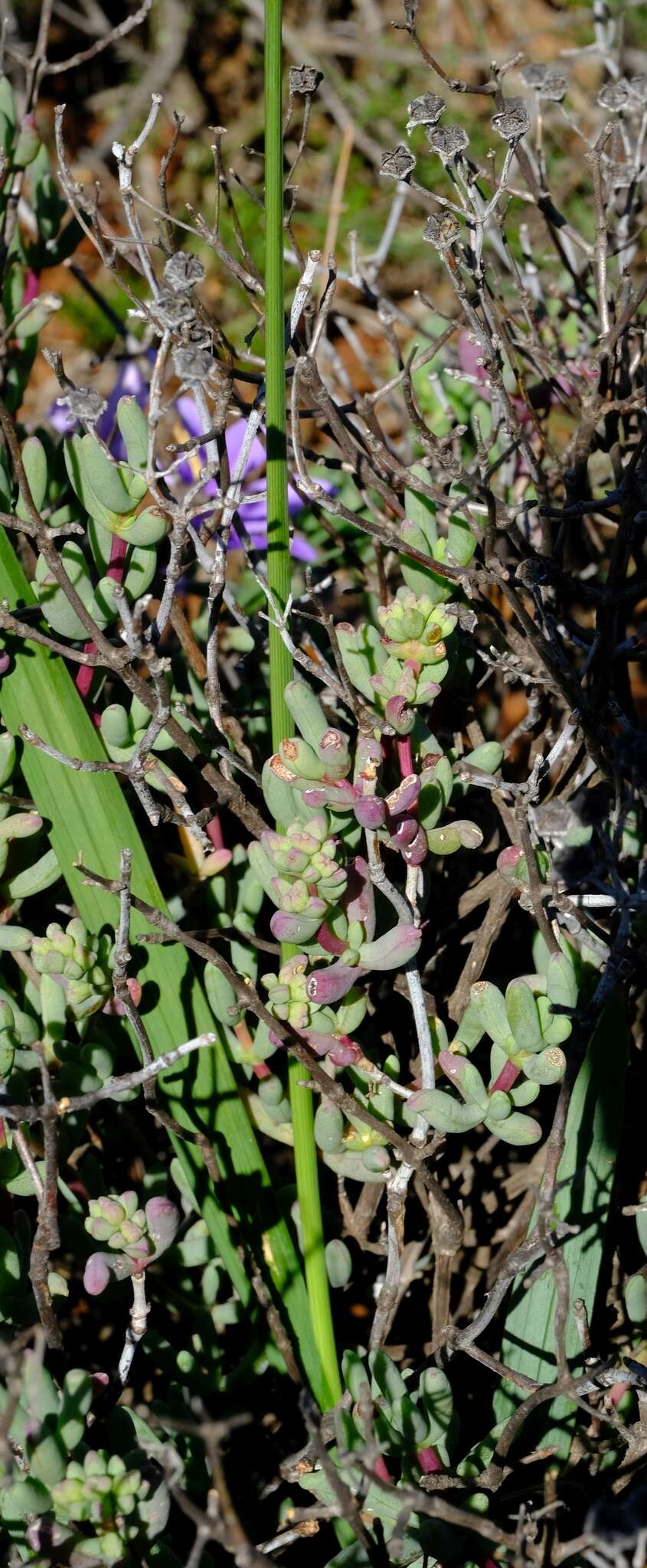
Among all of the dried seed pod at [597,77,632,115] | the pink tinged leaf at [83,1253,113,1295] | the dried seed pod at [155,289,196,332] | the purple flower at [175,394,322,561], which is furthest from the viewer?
the purple flower at [175,394,322,561]

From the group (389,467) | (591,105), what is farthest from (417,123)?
(591,105)

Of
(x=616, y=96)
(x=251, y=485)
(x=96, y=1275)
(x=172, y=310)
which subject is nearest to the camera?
(x=172, y=310)

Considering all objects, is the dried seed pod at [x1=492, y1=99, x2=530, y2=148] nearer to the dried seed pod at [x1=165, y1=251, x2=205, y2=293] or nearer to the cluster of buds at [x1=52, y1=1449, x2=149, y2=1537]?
the dried seed pod at [x1=165, y1=251, x2=205, y2=293]

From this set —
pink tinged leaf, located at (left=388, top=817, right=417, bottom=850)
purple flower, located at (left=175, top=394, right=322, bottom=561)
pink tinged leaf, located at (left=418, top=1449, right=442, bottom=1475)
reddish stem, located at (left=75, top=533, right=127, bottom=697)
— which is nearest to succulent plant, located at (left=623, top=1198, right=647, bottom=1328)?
pink tinged leaf, located at (left=418, top=1449, right=442, bottom=1475)

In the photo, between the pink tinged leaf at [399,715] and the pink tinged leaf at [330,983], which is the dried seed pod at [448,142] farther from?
the pink tinged leaf at [330,983]

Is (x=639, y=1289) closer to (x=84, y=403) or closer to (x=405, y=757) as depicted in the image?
(x=405, y=757)

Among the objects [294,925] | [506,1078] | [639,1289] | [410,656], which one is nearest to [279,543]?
[410,656]
